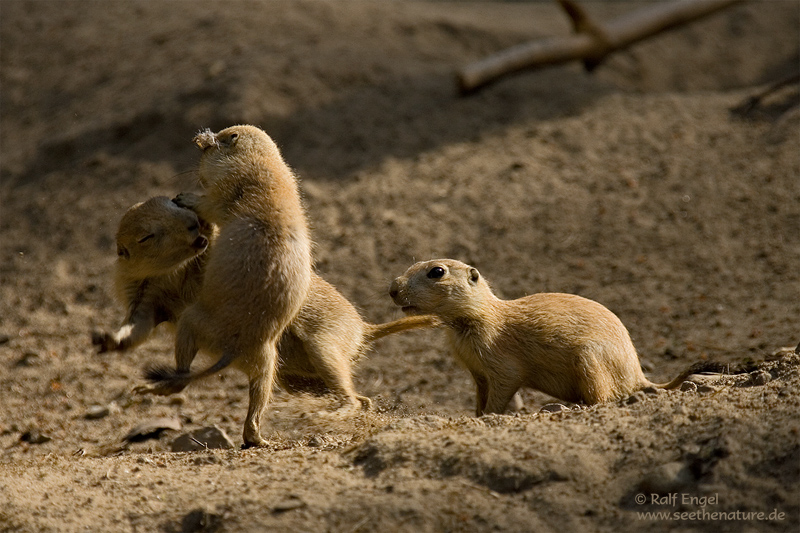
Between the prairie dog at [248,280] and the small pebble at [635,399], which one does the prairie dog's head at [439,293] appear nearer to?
the prairie dog at [248,280]

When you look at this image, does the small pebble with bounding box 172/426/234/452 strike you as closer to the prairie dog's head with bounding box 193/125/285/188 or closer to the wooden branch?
the prairie dog's head with bounding box 193/125/285/188

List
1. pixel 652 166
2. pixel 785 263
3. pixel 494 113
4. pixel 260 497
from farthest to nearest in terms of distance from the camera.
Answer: pixel 494 113 → pixel 652 166 → pixel 785 263 → pixel 260 497

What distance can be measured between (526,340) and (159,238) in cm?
223

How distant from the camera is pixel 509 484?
396 cm

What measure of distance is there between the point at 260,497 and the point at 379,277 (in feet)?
15.0

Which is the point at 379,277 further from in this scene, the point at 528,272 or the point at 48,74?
the point at 48,74

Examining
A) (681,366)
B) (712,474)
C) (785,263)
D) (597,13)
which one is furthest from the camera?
→ (597,13)

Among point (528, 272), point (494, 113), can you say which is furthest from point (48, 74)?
point (528, 272)

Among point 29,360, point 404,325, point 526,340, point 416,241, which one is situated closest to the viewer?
point 526,340

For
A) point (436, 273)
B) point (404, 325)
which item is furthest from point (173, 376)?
point (436, 273)

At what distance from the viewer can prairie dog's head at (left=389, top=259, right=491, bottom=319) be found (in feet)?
19.4

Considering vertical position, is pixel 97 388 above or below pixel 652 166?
below

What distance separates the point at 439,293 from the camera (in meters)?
5.93

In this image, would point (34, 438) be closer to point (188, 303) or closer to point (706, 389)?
point (188, 303)
